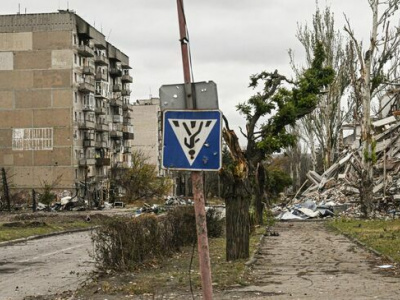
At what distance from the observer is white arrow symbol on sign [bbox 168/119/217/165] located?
6.86 m

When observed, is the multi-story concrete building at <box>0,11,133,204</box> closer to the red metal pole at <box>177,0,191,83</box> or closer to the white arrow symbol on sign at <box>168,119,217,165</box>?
the red metal pole at <box>177,0,191,83</box>

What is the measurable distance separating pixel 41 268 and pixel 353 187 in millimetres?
27231

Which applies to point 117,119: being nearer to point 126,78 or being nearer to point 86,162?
point 126,78

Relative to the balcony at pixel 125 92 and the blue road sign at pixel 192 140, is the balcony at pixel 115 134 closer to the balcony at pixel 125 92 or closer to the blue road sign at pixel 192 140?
the balcony at pixel 125 92

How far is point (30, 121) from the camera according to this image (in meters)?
79.1

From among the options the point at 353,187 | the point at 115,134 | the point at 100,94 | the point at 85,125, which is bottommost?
the point at 353,187

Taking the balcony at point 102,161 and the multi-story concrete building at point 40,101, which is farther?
the balcony at point 102,161

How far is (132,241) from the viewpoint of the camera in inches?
647

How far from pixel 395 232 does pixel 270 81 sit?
6.82 metres

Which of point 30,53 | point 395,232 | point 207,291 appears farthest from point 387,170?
point 30,53

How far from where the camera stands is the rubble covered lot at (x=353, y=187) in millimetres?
41781

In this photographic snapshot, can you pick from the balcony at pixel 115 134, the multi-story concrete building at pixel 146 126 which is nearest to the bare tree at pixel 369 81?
the balcony at pixel 115 134

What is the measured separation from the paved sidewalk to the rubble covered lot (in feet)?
60.5

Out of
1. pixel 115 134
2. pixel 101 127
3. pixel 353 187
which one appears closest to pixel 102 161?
pixel 101 127
